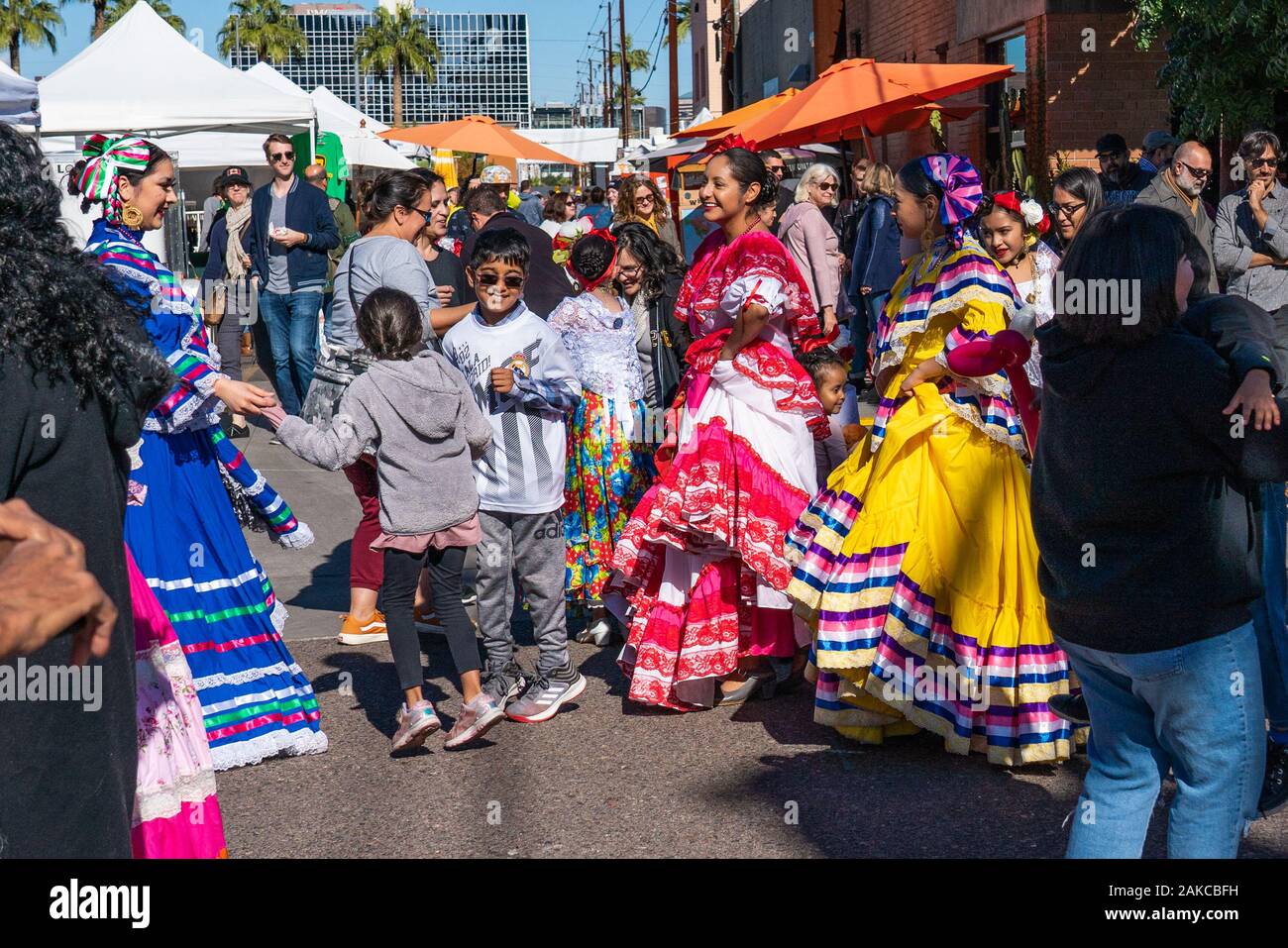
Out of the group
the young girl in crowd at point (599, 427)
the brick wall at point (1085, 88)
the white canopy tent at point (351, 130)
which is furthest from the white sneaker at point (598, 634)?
the white canopy tent at point (351, 130)

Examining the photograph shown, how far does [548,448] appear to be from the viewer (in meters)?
5.59

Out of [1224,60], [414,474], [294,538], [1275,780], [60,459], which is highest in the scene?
[1224,60]

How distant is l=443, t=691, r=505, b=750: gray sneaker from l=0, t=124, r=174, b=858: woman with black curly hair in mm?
2381

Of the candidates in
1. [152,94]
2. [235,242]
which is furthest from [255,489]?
[152,94]

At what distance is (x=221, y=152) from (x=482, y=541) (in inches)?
592

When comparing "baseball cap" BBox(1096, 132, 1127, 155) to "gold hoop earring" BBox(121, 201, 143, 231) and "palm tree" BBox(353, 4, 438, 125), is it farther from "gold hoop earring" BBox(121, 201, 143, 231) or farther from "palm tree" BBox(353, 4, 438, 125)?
"palm tree" BBox(353, 4, 438, 125)

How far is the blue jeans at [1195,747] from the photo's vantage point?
3.02 m

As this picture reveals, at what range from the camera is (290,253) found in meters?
10.8

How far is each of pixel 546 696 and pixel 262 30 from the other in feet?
246

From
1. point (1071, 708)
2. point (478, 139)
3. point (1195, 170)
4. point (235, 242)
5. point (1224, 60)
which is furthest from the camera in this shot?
point (478, 139)

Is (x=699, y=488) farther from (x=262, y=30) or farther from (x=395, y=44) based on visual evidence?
(x=395, y=44)

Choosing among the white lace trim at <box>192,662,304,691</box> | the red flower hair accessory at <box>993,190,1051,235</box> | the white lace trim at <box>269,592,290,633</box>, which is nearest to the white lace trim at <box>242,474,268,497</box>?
the white lace trim at <box>269,592,290,633</box>
